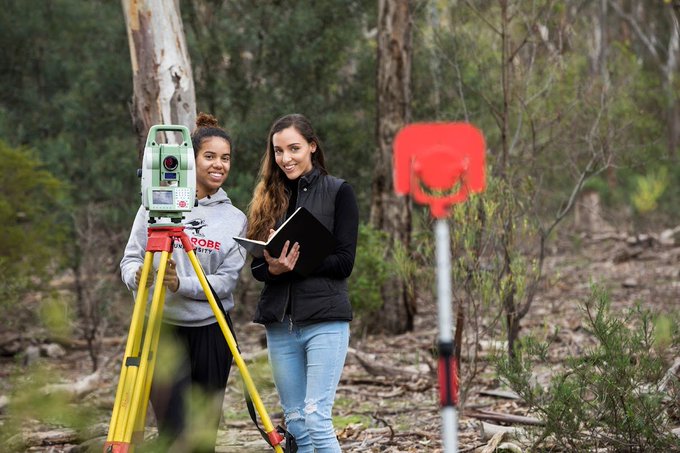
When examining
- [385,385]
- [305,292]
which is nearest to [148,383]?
[305,292]

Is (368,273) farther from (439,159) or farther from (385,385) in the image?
(439,159)

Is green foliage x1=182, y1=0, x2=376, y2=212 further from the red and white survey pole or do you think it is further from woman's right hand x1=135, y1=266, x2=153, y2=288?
the red and white survey pole

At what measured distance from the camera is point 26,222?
457 inches

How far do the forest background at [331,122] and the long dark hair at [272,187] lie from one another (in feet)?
8.63

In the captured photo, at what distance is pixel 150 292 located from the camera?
410 cm

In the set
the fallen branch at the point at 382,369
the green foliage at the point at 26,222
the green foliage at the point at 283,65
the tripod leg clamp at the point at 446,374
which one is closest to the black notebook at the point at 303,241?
the tripod leg clamp at the point at 446,374

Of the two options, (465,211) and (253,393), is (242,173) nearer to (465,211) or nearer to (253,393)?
(465,211)

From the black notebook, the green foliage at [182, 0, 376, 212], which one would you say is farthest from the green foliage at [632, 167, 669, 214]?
the black notebook

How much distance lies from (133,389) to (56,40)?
1465 centimetres

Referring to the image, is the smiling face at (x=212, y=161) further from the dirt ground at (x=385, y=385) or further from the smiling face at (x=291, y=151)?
the dirt ground at (x=385, y=385)

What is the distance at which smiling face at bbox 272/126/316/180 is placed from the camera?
393 centimetres

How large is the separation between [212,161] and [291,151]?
1.11 feet

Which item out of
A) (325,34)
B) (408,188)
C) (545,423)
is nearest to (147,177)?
(408,188)

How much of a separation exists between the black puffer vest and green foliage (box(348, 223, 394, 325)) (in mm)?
6981
